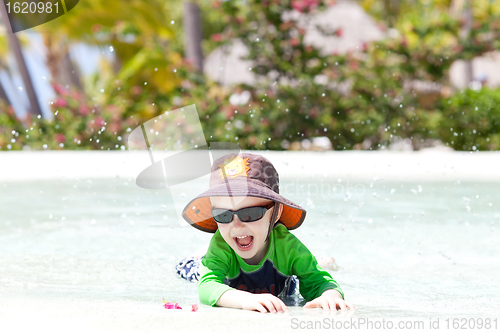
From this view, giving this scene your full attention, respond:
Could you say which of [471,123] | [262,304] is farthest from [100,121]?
[262,304]

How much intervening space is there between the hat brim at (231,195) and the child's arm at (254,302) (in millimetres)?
398

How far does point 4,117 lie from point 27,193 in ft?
23.1

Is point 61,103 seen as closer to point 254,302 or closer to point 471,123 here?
point 471,123

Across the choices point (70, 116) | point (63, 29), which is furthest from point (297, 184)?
point (63, 29)

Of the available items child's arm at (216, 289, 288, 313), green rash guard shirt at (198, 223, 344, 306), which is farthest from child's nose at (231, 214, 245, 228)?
child's arm at (216, 289, 288, 313)

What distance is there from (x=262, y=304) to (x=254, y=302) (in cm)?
4

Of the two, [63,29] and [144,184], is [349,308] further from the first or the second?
[63,29]

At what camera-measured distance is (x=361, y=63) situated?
1259 cm

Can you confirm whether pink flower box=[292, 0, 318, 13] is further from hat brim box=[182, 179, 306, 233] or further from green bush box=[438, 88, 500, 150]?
hat brim box=[182, 179, 306, 233]

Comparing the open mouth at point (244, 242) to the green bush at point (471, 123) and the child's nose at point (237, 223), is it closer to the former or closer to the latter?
the child's nose at point (237, 223)

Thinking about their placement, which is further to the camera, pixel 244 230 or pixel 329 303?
pixel 244 230

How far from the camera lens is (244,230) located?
2596mm

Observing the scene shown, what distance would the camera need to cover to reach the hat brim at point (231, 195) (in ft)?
8.39

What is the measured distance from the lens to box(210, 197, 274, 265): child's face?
2594mm
